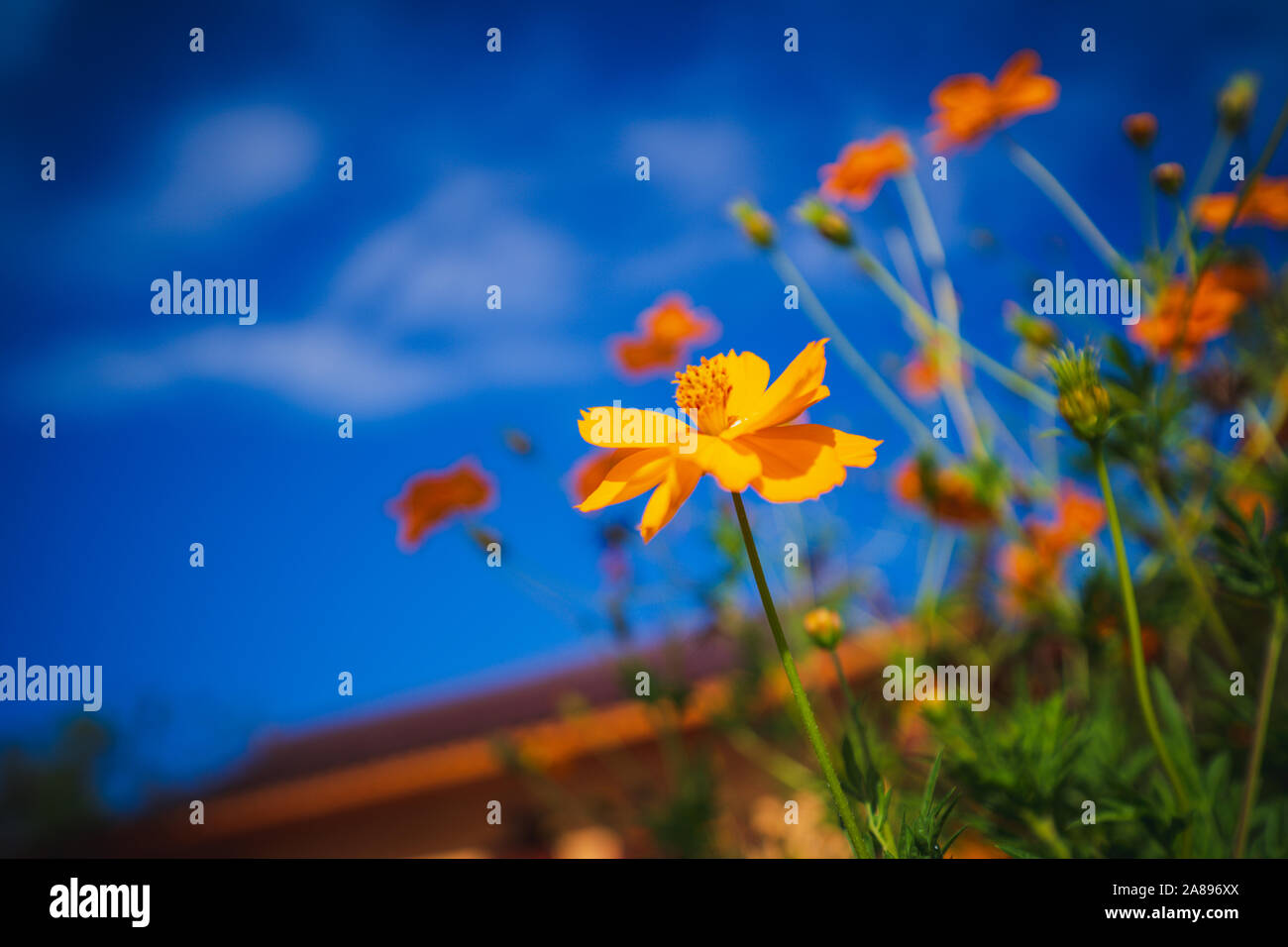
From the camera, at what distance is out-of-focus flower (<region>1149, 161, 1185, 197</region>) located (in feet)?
3.31

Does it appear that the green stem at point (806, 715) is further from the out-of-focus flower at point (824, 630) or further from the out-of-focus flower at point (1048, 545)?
the out-of-focus flower at point (1048, 545)

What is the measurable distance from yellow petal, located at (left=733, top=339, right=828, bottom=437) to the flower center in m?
0.02

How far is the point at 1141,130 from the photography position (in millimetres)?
1108

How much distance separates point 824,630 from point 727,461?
0.28m

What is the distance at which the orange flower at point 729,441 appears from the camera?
0.51 meters

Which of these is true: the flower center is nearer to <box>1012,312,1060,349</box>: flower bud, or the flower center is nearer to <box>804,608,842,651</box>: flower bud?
<box>804,608,842,651</box>: flower bud

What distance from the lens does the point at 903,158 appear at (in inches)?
49.9

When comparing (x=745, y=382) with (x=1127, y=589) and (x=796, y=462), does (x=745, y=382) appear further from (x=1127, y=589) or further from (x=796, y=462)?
(x=1127, y=589)

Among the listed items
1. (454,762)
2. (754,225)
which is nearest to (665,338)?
(754,225)

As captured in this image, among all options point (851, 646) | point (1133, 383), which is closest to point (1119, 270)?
point (1133, 383)

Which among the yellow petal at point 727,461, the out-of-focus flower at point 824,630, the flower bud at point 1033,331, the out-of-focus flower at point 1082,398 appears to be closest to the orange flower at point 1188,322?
the flower bud at point 1033,331

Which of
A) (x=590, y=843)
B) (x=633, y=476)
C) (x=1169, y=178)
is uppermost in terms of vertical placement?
(x=1169, y=178)

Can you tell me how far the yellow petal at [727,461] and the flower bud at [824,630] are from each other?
0.79ft

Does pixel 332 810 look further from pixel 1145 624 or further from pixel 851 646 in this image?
pixel 1145 624
